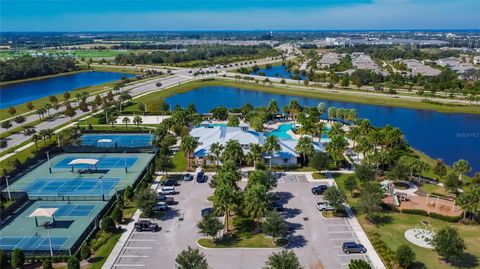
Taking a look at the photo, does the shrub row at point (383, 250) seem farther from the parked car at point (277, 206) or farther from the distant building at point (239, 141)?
the distant building at point (239, 141)

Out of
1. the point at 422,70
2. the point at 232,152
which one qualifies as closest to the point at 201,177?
the point at 232,152

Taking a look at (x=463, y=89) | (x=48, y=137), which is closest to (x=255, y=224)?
(x=48, y=137)

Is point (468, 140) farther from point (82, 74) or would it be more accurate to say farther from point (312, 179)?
point (82, 74)

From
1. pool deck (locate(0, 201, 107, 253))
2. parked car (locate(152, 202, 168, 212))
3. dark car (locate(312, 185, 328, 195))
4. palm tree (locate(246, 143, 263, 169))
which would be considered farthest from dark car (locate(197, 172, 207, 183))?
dark car (locate(312, 185, 328, 195))

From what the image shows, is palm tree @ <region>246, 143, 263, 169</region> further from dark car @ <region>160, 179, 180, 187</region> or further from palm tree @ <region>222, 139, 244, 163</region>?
dark car @ <region>160, 179, 180, 187</region>

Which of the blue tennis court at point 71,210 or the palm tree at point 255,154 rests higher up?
the palm tree at point 255,154

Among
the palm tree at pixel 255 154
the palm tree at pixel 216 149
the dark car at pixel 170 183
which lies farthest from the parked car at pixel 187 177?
the palm tree at pixel 255 154

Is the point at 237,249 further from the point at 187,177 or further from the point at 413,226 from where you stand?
the point at 187,177
